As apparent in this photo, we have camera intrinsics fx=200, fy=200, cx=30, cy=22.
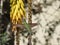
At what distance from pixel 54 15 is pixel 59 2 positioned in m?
0.12

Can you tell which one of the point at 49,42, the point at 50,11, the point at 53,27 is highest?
the point at 50,11

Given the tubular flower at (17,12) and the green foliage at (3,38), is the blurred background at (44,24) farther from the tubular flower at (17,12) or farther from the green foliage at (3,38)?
the tubular flower at (17,12)

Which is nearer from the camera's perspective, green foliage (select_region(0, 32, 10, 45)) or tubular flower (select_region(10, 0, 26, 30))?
tubular flower (select_region(10, 0, 26, 30))

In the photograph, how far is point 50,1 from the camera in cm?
174

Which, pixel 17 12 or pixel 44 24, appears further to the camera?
pixel 44 24

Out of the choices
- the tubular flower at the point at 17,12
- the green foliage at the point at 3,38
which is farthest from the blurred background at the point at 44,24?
the tubular flower at the point at 17,12

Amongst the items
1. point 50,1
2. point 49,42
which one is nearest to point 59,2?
point 50,1

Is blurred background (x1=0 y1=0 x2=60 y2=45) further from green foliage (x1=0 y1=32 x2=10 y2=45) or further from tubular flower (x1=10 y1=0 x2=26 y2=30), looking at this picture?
tubular flower (x1=10 y1=0 x2=26 y2=30)

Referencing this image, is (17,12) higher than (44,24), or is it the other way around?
(17,12)

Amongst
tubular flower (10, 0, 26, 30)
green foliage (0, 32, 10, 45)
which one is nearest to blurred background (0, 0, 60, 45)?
green foliage (0, 32, 10, 45)

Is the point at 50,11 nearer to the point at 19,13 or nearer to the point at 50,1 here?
the point at 50,1

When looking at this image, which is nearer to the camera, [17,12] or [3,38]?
[17,12]

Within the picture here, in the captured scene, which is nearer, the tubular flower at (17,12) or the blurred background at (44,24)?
the tubular flower at (17,12)

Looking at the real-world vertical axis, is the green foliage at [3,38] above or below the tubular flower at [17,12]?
below
